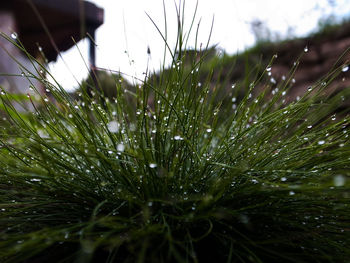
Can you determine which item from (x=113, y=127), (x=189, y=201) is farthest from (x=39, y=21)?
(x=189, y=201)

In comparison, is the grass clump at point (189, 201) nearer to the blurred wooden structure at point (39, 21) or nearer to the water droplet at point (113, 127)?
the water droplet at point (113, 127)

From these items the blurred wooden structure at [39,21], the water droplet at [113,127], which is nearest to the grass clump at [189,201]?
the water droplet at [113,127]

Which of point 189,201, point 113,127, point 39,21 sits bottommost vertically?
point 189,201

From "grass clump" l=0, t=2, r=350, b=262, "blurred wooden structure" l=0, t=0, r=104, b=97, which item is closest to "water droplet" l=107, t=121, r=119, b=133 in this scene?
"grass clump" l=0, t=2, r=350, b=262

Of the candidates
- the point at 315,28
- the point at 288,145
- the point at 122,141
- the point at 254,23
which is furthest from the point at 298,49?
the point at 122,141

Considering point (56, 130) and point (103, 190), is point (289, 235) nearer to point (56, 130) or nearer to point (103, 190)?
point (103, 190)

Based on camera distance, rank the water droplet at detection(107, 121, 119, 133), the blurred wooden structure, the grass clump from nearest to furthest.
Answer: the grass clump → the water droplet at detection(107, 121, 119, 133) → the blurred wooden structure

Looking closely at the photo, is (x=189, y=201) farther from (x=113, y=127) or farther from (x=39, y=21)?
(x=39, y=21)

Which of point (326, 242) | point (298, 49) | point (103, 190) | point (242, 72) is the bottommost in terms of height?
point (326, 242)

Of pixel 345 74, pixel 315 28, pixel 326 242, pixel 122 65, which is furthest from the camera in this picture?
pixel 315 28

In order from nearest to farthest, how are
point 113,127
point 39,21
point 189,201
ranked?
point 189,201, point 113,127, point 39,21

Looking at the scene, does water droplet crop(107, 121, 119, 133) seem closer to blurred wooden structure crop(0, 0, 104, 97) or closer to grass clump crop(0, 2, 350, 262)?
grass clump crop(0, 2, 350, 262)
